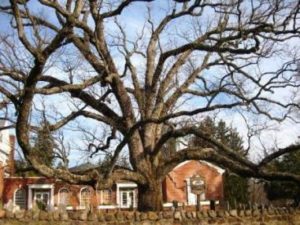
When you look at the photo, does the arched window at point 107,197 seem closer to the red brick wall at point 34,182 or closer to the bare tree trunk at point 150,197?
the red brick wall at point 34,182

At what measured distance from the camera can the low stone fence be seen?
1206cm

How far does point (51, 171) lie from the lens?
15617 millimetres

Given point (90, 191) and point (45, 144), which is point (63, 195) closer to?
point (90, 191)

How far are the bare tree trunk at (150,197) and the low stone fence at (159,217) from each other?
3.73 m

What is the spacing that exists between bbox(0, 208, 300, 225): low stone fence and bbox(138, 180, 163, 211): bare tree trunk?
3731 millimetres

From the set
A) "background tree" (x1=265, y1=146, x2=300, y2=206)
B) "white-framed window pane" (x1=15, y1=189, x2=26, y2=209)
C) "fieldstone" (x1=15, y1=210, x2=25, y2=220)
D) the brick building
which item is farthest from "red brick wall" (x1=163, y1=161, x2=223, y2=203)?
"fieldstone" (x1=15, y1=210, x2=25, y2=220)

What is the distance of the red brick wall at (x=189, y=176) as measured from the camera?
48.1 m

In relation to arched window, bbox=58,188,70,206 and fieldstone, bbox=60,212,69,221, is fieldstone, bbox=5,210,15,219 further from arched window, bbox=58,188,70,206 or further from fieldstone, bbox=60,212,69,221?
arched window, bbox=58,188,70,206

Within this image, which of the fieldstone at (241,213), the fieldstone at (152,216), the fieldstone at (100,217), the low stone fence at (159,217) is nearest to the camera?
the low stone fence at (159,217)

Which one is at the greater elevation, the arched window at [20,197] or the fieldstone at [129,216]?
the arched window at [20,197]

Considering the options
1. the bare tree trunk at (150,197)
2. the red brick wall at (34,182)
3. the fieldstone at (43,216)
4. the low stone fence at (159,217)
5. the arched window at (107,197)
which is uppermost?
the red brick wall at (34,182)

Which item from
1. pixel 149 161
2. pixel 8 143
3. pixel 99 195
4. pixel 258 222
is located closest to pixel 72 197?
pixel 99 195

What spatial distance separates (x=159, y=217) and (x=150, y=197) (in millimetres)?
4574

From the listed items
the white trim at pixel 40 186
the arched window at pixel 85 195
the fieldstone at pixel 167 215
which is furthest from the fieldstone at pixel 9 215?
the white trim at pixel 40 186
